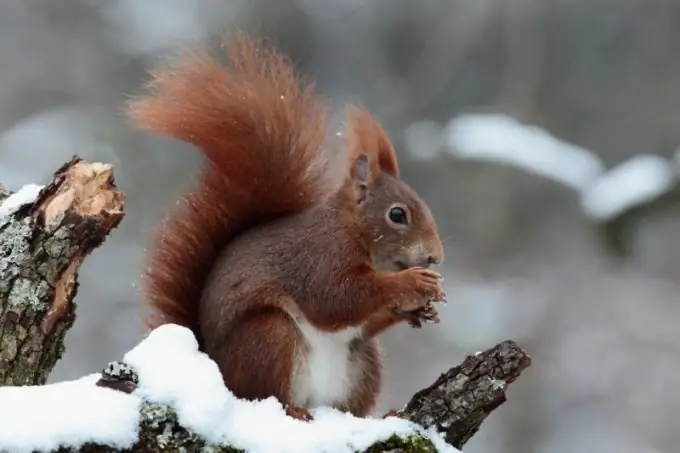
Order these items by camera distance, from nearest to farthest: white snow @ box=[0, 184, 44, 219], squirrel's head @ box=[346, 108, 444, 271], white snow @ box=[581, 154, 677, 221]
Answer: white snow @ box=[0, 184, 44, 219] < squirrel's head @ box=[346, 108, 444, 271] < white snow @ box=[581, 154, 677, 221]

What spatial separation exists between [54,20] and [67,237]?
272 centimetres

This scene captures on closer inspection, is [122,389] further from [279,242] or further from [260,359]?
[279,242]

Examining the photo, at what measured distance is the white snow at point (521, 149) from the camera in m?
3.56

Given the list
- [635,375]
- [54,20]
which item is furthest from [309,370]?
[54,20]

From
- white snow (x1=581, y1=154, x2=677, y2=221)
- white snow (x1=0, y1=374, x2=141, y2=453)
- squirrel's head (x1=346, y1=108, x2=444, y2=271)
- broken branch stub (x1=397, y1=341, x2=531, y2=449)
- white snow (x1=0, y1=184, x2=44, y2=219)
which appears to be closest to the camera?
white snow (x1=0, y1=374, x2=141, y2=453)

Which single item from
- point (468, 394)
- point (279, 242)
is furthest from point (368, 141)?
point (468, 394)

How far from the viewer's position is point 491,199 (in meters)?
3.66

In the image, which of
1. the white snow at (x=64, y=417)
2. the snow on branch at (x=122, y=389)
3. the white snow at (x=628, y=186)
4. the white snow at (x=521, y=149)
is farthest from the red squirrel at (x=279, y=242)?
the white snow at (x=521, y=149)

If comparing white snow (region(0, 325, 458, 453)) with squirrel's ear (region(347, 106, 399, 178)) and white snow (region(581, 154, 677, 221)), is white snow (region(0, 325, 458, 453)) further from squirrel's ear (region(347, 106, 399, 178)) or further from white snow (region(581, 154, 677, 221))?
white snow (region(581, 154, 677, 221))

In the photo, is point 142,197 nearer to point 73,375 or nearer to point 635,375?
point 73,375

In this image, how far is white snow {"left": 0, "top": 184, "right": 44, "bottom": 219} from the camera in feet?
4.78

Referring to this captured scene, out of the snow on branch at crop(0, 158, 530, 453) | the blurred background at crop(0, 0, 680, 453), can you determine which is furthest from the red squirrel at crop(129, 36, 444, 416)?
the blurred background at crop(0, 0, 680, 453)

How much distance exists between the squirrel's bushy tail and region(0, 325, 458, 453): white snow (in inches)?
9.2

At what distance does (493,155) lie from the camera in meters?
3.64
